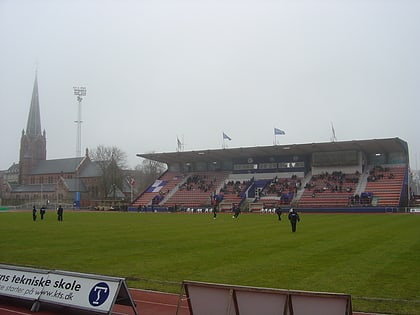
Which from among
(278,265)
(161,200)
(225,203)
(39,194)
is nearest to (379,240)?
(278,265)

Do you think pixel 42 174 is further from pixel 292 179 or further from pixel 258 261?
pixel 258 261

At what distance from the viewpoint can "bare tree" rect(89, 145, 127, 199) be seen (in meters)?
107

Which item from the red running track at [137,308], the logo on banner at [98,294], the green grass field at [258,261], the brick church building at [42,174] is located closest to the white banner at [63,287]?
the logo on banner at [98,294]

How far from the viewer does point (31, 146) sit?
149000 millimetres

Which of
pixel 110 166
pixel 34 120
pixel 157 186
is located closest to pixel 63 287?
pixel 157 186

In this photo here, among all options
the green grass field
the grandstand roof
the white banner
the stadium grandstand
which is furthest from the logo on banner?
the grandstand roof

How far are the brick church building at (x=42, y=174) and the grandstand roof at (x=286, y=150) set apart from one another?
157ft

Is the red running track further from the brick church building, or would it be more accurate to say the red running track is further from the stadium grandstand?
the brick church building

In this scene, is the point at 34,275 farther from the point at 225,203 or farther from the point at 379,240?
the point at 225,203

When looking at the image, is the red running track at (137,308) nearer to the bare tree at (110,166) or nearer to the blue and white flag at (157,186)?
the blue and white flag at (157,186)

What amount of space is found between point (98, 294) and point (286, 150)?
69.2 meters

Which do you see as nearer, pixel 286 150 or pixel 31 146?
pixel 286 150

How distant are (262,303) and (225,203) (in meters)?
65.9

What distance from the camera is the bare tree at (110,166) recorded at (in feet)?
352
